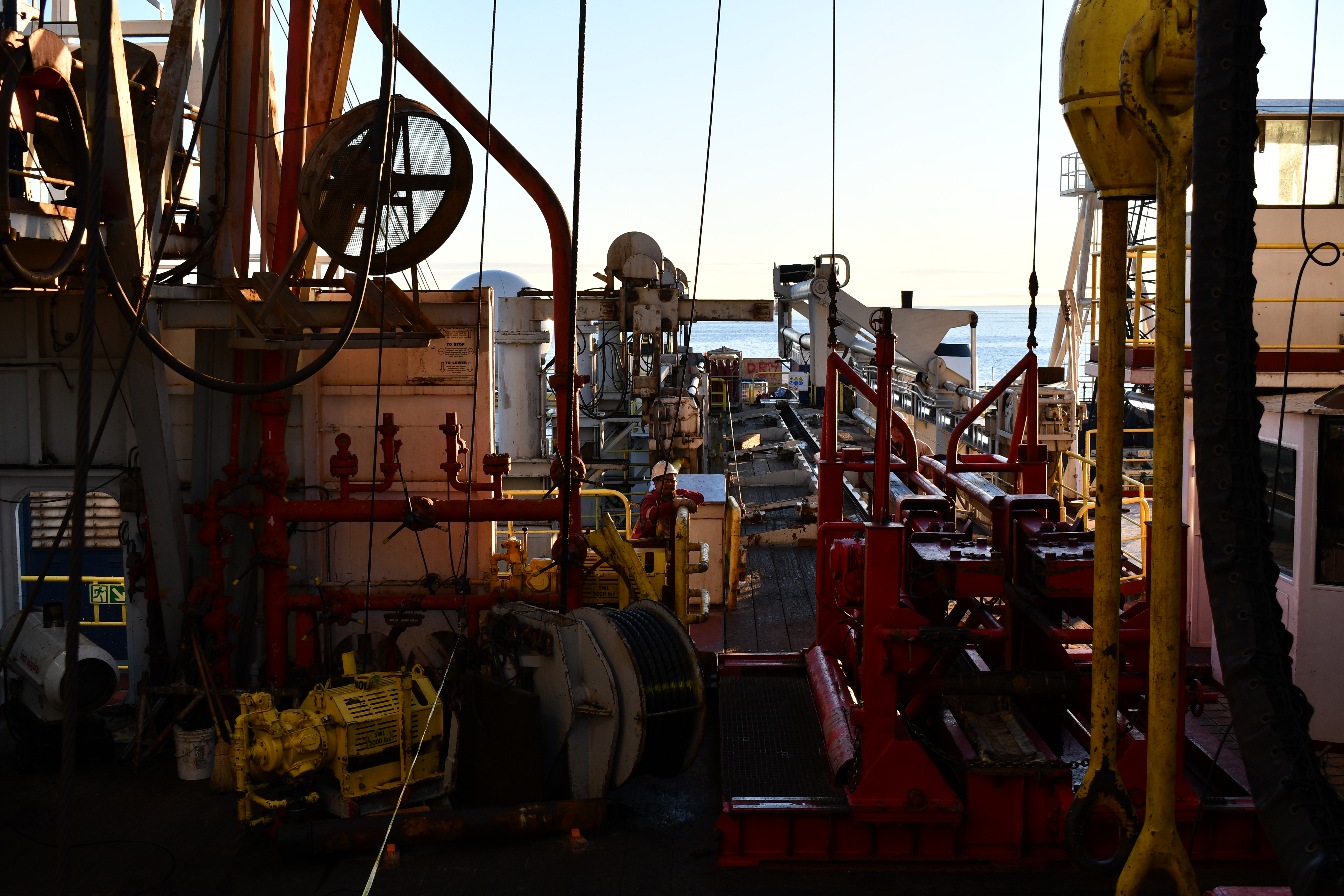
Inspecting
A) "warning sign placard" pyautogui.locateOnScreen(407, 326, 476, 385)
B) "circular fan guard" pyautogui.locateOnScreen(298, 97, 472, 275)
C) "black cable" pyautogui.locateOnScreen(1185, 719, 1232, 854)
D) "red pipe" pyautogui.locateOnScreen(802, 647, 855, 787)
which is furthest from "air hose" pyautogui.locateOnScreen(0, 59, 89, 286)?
"black cable" pyautogui.locateOnScreen(1185, 719, 1232, 854)

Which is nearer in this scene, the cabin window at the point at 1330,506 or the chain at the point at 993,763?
the chain at the point at 993,763

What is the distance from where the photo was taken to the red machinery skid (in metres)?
5.60

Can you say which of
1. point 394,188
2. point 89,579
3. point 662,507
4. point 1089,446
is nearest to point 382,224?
point 394,188

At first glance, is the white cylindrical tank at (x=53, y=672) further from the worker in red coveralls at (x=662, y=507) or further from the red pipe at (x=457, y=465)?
the worker in red coveralls at (x=662, y=507)

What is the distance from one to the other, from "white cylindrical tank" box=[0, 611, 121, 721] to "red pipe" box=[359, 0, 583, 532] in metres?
2.74

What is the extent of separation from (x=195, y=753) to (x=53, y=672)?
107cm

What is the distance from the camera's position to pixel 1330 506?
22.1 feet

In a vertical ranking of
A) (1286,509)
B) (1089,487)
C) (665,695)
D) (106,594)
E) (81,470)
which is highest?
(81,470)

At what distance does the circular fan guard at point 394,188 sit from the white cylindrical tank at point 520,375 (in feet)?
27.1

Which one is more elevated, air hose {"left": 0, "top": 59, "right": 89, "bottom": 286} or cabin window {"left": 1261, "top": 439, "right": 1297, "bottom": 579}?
air hose {"left": 0, "top": 59, "right": 89, "bottom": 286}

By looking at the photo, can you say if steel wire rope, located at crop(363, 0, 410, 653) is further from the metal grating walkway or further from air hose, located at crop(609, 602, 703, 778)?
the metal grating walkway

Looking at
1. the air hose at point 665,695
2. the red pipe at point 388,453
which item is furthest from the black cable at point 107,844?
the air hose at point 665,695

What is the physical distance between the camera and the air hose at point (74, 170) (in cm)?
547

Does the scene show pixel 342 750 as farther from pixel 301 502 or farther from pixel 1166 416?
pixel 1166 416
